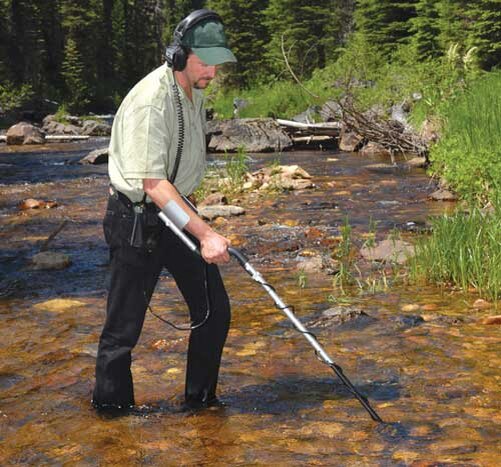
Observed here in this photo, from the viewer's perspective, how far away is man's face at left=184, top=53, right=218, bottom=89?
3.98 metres

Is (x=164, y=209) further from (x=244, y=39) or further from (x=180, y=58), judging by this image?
(x=244, y=39)

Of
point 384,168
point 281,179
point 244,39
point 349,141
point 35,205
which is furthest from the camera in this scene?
point 244,39

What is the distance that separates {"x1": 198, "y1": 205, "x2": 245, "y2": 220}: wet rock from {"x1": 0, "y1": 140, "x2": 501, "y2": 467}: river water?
2.48 metres

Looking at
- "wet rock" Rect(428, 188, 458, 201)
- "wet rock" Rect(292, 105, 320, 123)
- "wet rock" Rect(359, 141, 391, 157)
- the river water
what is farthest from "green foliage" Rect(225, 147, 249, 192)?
"wet rock" Rect(292, 105, 320, 123)

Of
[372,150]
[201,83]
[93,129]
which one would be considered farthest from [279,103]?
[201,83]

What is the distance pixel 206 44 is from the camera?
391 cm

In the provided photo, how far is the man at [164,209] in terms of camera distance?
12.7 ft

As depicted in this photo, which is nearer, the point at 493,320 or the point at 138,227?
the point at 138,227

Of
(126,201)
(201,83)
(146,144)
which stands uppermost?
(201,83)

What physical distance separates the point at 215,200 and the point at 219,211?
4.27 ft

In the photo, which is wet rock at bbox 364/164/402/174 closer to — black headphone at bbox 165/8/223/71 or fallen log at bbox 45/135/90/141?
black headphone at bbox 165/8/223/71

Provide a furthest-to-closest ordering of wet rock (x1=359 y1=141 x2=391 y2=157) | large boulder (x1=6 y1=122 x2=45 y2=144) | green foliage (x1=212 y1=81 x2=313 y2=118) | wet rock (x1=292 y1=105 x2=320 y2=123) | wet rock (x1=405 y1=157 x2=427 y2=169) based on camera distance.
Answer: green foliage (x1=212 y1=81 x2=313 y2=118), large boulder (x1=6 y1=122 x2=45 y2=144), wet rock (x1=292 y1=105 x2=320 y2=123), wet rock (x1=359 y1=141 x2=391 y2=157), wet rock (x1=405 y1=157 x2=427 y2=169)

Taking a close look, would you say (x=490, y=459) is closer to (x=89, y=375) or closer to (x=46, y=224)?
(x=89, y=375)

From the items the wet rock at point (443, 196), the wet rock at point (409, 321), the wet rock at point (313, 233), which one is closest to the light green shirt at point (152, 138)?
the wet rock at point (409, 321)
